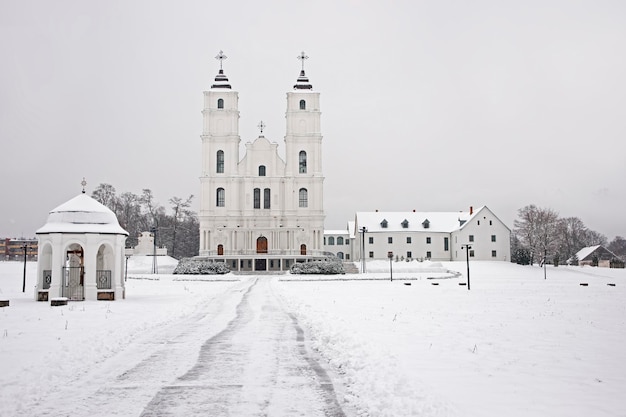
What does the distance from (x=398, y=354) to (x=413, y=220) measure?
253ft

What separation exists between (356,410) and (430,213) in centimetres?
8218

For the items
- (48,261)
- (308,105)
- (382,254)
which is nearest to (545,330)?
(48,261)

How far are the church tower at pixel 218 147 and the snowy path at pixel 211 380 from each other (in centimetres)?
5812

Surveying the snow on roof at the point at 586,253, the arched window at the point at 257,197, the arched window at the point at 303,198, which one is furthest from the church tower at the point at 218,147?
the snow on roof at the point at 586,253

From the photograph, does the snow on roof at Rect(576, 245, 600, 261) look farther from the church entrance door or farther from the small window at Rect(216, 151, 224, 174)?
the small window at Rect(216, 151, 224, 174)

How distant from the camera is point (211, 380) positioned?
378 inches

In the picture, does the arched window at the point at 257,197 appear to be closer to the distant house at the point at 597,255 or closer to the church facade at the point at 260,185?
the church facade at the point at 260,185

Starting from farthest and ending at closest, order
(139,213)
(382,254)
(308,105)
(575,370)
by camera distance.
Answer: (139,213)
(382,254)
(308,105)
(575,370)

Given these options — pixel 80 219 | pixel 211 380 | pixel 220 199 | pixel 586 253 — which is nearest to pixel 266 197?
pixel 220 199

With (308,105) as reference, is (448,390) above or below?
below

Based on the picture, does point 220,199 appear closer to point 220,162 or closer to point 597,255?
point 220,162

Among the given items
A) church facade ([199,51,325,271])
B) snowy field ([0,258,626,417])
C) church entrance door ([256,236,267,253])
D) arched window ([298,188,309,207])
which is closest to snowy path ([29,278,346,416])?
snowy field ([0,258,626,417])

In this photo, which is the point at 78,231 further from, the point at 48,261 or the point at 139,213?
the point at 139,213

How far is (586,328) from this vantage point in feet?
48.5
